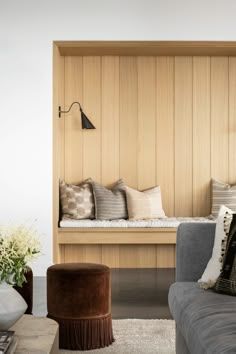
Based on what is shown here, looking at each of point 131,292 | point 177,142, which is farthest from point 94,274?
point 177,142

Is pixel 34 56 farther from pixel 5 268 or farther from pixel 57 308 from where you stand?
pixel 5 268

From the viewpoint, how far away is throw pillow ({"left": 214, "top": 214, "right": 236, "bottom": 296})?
10.3ft

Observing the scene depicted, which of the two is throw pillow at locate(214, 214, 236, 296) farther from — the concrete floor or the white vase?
the concrete floor

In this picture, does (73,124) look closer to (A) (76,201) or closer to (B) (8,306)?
(A) (76,201)

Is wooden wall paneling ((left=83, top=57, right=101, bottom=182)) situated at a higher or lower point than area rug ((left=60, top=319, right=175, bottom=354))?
higher

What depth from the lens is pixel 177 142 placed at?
771 centimetres

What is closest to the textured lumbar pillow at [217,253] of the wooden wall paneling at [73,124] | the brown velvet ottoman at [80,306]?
the brown velvet ottoman at [80,306]

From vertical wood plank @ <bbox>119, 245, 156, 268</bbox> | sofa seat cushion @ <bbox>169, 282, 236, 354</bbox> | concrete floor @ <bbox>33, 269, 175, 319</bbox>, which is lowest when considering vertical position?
concrete floor @ <bbox>33, 269, 175, 319</bbox>

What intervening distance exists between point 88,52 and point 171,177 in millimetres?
1714

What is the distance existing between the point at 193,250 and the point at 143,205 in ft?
12.4

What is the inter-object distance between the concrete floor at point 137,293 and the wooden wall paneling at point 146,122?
3.58 feet

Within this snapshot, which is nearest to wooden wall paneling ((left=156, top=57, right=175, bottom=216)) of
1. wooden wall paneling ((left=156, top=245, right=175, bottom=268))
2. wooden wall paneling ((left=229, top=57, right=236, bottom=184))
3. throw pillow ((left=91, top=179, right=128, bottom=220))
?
wooden wall paneling ((left=156, top=245, right=175, bottom=268))

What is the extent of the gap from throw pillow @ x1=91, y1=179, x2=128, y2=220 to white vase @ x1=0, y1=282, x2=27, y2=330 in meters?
4.50

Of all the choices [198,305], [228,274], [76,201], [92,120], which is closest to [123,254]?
[76,201]
